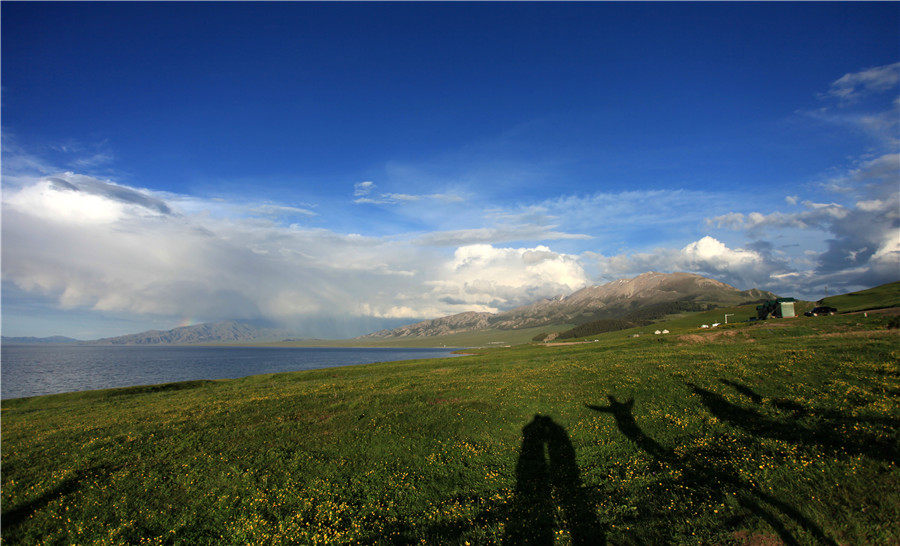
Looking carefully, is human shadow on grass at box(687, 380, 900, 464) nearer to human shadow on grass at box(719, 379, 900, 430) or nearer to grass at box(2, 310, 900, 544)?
human shadow on grass at box(719, 379, 900, 430)

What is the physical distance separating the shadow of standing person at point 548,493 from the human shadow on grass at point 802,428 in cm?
929

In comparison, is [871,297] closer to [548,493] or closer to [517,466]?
[517,466]

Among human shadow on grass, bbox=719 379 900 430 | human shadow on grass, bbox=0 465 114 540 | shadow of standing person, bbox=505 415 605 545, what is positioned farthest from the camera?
human shadow on grass, bbox=719 379 900 430

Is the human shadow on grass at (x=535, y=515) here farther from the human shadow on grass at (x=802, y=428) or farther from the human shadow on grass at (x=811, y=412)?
the human shadow on grass at (x=811, y=412)

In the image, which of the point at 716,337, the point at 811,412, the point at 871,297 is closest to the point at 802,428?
the point at 811,412

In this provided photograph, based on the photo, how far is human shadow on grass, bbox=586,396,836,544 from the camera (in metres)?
11.2

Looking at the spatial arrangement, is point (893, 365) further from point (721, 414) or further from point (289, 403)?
point (289, 403)

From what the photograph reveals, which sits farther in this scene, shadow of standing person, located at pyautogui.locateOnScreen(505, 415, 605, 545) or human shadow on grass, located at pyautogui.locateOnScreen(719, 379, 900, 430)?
human shadow on grass, located at pyautogui.locateOnScreen(719, 379, 900, 430)

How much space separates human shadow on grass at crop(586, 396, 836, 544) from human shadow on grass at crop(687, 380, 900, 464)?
3942 mm

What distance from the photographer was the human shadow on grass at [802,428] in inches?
581

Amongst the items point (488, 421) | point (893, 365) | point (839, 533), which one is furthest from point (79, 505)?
point (893, 365)

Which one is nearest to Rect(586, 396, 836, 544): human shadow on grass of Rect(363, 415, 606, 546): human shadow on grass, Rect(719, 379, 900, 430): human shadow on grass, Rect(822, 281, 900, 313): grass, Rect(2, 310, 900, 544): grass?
Rect(2, 310, 900, 544): grass

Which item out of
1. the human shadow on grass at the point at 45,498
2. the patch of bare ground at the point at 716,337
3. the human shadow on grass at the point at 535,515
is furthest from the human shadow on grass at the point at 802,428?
the patch of bare ground at the point at 716,337

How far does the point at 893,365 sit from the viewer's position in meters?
24.2
